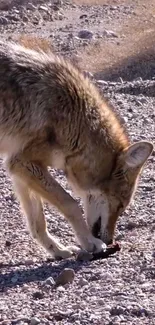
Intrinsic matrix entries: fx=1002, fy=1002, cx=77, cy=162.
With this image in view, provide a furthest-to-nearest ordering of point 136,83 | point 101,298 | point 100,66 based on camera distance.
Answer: point 100,66 < point 136,83 < point 101,298

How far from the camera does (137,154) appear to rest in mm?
9453

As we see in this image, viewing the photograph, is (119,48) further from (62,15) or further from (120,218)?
(120,218)

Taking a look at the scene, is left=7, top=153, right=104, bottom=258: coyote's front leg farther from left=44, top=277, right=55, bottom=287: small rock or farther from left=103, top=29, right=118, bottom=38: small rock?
left=103, top=29, right=118, bottom=38: small rock

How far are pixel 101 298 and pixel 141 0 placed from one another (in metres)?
25.0

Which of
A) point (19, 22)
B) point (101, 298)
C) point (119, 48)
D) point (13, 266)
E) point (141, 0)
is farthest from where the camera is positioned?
point (141, 0)

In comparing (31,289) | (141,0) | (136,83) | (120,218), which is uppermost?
(31,289)

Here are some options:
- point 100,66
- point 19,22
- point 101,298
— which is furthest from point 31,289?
point 19,22

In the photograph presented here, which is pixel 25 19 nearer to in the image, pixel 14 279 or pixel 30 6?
pixel 30 6

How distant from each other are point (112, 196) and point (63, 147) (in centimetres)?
78

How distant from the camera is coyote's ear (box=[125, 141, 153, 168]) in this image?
30.7 feet

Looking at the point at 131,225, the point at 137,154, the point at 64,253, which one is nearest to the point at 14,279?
the point at 64,253

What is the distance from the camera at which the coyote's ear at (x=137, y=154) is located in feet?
30.7

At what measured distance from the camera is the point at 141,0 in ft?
104

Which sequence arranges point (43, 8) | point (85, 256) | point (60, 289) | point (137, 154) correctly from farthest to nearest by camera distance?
point (43, 8), point (137, 154), point (85, 256), point (60, 289)
